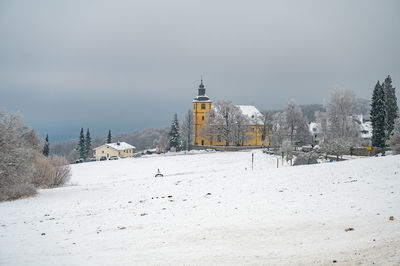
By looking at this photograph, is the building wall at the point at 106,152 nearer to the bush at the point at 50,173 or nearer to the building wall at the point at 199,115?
→ the building wall at the point at 199,115

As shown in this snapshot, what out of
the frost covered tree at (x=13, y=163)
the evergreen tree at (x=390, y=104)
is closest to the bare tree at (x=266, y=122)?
the evergreen tree at (x=390, y=104)

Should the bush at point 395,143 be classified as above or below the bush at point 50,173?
above

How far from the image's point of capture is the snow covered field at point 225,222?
10.2m

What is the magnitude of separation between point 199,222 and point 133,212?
4.52 m

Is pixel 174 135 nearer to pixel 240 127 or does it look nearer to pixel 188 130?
pixel 188 130

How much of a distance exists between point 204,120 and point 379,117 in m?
42.3

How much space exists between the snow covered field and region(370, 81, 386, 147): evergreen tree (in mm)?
28452

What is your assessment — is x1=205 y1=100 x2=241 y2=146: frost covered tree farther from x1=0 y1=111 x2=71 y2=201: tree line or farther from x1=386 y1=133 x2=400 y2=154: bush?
x1=0 y1=111 x2=71 y2=201: tree line

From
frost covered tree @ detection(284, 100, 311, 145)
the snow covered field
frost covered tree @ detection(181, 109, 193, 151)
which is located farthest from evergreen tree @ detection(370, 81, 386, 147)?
frost covered tree @ detection(181, 109, 193, 151)

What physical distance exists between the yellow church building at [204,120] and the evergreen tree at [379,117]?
108ft

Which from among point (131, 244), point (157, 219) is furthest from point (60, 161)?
point (131, 244)

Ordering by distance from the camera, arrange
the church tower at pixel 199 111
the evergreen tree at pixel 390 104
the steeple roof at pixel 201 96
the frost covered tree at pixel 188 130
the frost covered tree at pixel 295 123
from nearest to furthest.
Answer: the evergreen tree at pixel 390 104
the frost covered tree at pixel 295 123
the church tower at pixel 199 111
the steeple roof at pixel 201 96
the frost covered tree at pixel 188 130

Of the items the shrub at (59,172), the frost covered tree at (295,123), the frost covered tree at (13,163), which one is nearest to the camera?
the frost covered tree at (13,163)

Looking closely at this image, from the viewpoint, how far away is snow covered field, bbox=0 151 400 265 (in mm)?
10227
